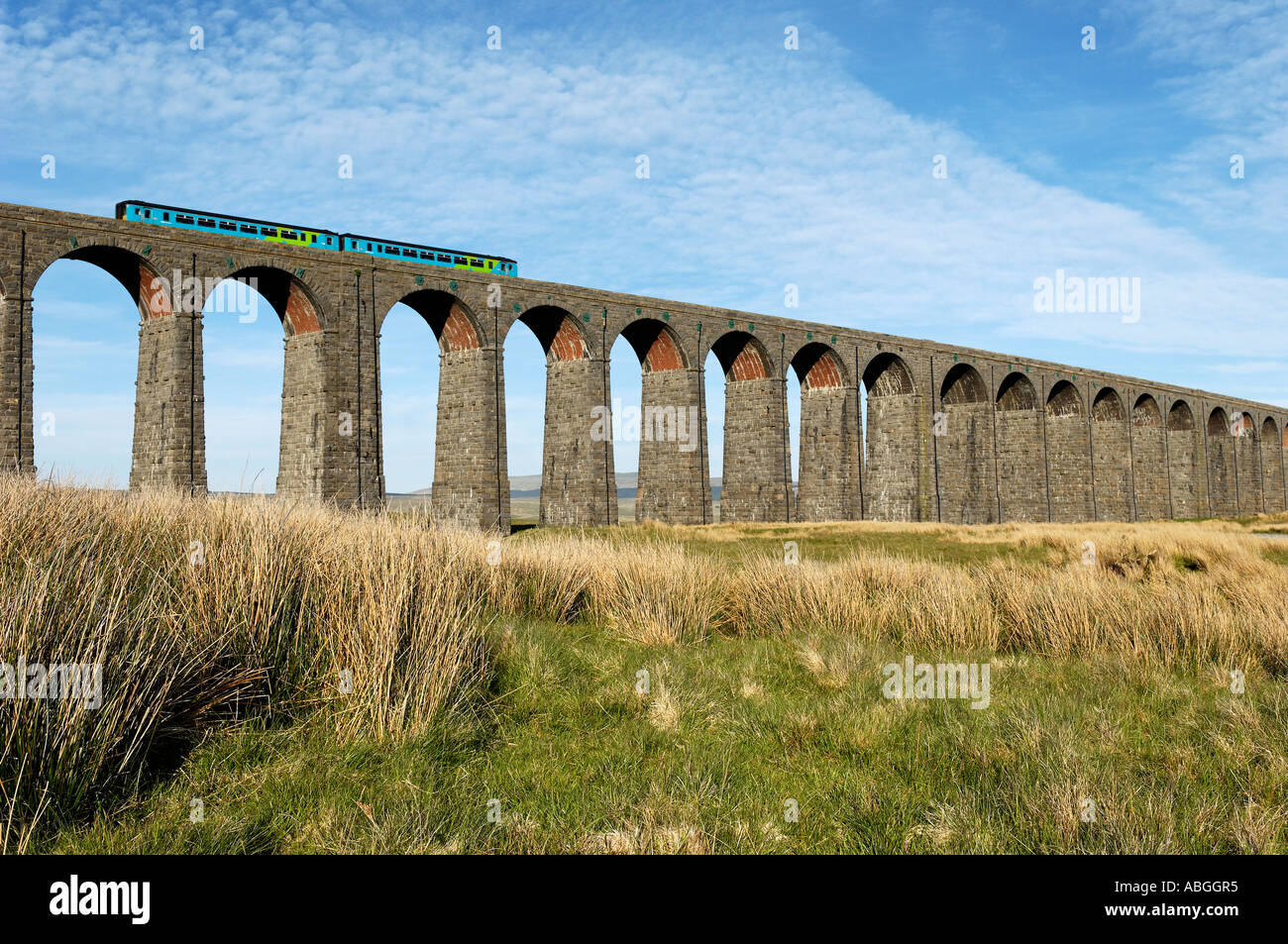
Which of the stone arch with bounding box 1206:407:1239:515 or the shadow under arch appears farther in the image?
the stone arch with bounding box 1206:407:1239:515

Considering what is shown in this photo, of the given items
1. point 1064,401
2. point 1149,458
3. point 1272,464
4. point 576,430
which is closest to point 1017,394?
point 1064,401

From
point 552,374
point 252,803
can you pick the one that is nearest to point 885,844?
point 252,803

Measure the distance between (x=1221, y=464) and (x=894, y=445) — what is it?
39086 mm

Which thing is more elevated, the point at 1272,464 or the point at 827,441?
the point at 827,441

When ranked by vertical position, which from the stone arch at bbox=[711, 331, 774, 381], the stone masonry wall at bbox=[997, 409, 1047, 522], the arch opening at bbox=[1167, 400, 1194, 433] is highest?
the stone arch at bbox=[711, 331, 774, 381]

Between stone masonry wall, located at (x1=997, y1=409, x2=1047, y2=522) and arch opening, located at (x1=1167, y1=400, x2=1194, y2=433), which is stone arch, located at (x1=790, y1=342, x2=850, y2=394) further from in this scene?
arch opening, located at (x1=1167, y1=400, x2=1194, y2=433)

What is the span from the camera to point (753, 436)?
1503 inches

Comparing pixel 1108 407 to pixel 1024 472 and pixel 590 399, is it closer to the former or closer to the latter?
pixel 1024 472

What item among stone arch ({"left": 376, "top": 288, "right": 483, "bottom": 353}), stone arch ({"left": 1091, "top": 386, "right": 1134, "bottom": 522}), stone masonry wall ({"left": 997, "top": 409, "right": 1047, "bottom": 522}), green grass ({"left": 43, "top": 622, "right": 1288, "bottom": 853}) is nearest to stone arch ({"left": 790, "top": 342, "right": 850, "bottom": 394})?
stone masonry wall ({"left": 997, "top": 409, "right": 1047, "bottom": 522})

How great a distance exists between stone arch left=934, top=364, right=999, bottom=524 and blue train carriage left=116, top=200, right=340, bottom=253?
1210 inches

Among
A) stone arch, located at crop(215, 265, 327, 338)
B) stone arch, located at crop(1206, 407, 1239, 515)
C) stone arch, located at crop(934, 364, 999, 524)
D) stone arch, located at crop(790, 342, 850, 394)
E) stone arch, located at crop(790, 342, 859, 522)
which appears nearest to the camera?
stone arch, located at crop(215, 265, 327, 338)

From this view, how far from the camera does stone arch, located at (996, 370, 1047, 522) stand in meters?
49.6

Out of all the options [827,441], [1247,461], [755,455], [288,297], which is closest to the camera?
[288,297]
